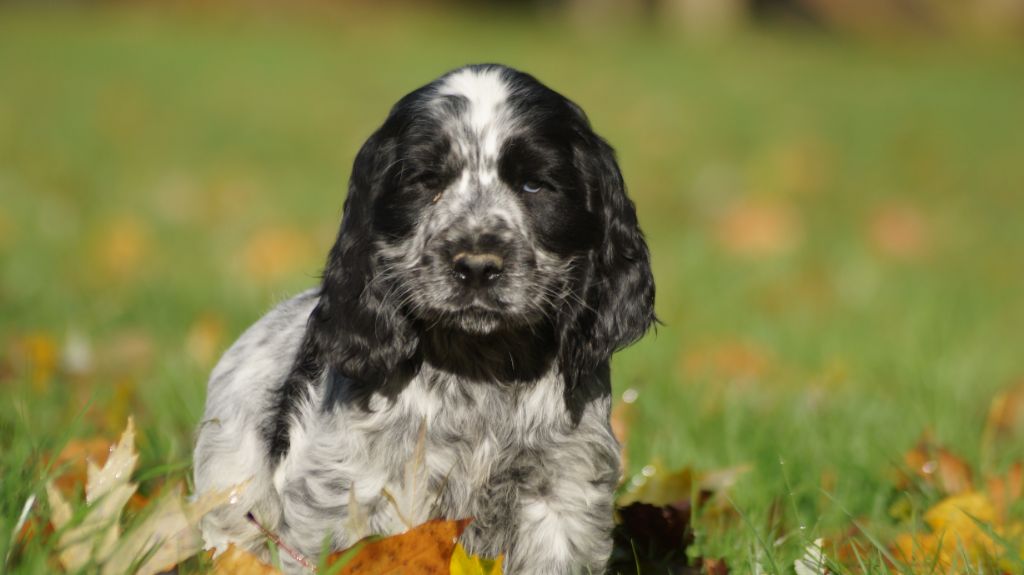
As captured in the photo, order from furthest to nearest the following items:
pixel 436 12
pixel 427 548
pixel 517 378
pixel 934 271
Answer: pixel 436 12
pixel 934 271
pixel 517 378
pixel 427 548

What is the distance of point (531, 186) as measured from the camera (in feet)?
11.4

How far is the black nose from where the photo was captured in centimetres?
320

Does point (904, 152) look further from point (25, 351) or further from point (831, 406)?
point (25, 351)

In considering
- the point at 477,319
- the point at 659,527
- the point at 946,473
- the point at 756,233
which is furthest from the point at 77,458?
the point at 756,233

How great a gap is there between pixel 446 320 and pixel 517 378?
330 millimetres

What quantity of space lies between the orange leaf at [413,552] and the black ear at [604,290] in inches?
23.0

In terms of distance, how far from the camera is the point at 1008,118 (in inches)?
663

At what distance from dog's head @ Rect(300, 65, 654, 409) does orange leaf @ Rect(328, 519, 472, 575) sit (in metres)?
0.51

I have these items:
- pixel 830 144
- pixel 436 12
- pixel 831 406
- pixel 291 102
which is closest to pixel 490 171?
pixel 831 406

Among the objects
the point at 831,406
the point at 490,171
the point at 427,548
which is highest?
the point at 490,171

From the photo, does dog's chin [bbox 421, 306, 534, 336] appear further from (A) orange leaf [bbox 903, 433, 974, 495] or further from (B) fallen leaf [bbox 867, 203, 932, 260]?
(B) fallen leaf [bbox 867, 203, 932, 260]

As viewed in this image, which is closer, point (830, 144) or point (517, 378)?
point (517, 378)

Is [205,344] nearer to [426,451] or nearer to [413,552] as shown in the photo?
[426,451]

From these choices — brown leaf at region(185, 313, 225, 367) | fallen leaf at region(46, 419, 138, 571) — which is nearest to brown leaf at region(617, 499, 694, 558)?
fallen leaf at region(46, 419, 138, 571)
